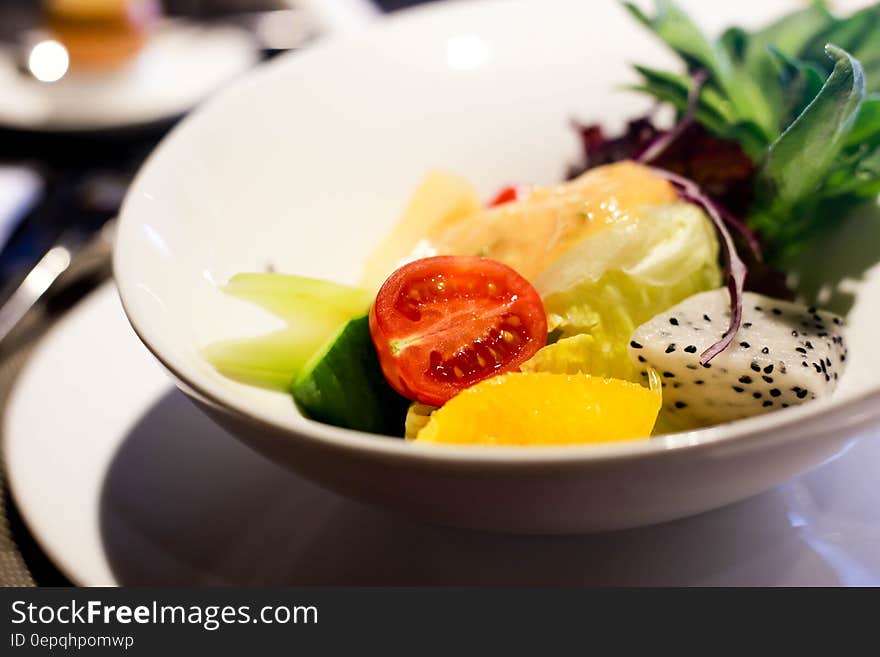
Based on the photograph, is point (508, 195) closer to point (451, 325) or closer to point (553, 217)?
point (553, 217)

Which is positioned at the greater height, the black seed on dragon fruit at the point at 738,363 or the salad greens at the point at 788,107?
the salad greens at the point at 788,107

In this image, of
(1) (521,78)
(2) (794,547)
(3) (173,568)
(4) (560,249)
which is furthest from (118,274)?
(1) (521,78)

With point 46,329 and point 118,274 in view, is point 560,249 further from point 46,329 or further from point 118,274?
point 46,329

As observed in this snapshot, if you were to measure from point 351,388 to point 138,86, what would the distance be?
2.29m

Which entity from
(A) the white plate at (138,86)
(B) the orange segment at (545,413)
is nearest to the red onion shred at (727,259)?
(B) the orange segment at (545,413)

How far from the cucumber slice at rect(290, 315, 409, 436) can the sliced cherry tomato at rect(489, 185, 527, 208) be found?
54 centimetres

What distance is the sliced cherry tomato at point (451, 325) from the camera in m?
1.39

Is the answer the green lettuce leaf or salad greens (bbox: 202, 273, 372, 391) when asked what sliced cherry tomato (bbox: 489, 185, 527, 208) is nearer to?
the green lettuce leaf

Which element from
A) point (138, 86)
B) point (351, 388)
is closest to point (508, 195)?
point (351, 388)

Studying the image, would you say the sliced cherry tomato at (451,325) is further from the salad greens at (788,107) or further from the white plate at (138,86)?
the white plate at (138,86)

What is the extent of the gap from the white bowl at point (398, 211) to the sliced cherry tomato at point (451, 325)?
0.64 ft

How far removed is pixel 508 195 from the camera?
1925 millimetres

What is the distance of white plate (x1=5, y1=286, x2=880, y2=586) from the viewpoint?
1.26 meters

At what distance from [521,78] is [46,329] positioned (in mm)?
1176
